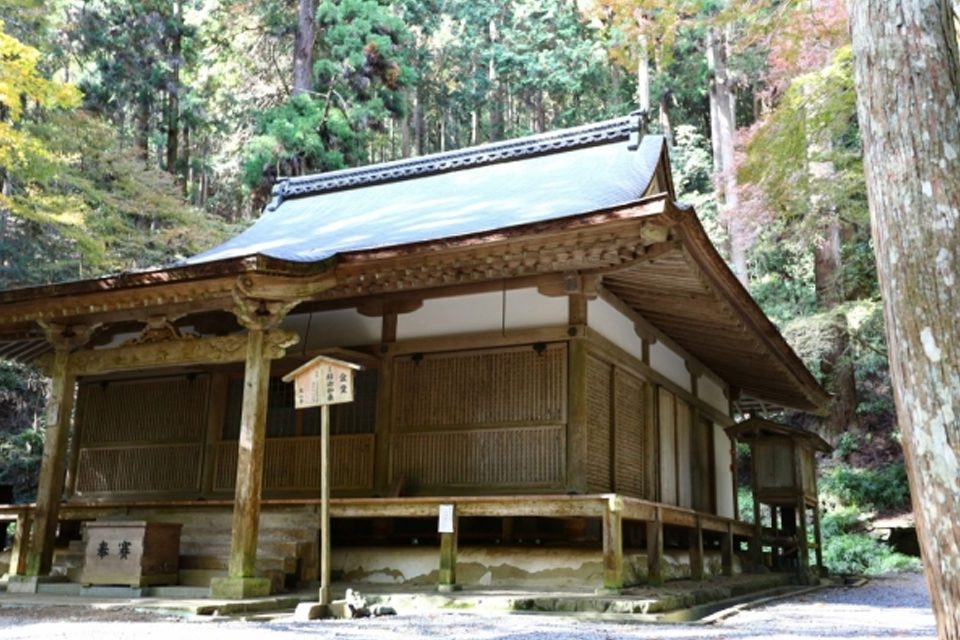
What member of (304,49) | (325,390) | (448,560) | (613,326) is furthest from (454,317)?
(304,49)

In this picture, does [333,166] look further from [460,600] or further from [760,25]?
[460,600]

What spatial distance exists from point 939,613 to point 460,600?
4.03 meters

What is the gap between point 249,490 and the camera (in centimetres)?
678

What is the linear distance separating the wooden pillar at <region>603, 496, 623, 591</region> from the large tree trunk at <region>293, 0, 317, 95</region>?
18.1 meters

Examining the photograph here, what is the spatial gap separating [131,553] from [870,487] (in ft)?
52.4

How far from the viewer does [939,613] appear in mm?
2852

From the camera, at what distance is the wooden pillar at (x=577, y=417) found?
7758 millimetres

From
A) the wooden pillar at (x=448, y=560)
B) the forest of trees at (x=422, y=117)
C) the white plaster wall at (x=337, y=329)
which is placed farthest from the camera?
the forest of trees at (x=422, y=117)

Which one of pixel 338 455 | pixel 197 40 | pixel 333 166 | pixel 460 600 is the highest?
pixel 197 40

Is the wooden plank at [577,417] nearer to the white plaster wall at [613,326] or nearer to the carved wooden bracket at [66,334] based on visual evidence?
the white plaster wall at [613,326]

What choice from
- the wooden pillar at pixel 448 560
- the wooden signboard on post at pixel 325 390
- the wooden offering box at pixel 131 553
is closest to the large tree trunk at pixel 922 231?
the wooden signboard on post at pixel 325 390

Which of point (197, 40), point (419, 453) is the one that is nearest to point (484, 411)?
point (419, 453)

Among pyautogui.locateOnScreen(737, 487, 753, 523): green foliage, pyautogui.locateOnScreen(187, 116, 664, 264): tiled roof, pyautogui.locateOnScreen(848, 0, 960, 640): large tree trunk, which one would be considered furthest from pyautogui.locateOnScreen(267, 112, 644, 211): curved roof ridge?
pyautogui.locateOnScreen(737, 487, 753, 523): green foliage

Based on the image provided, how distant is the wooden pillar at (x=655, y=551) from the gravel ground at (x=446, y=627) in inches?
33.6
